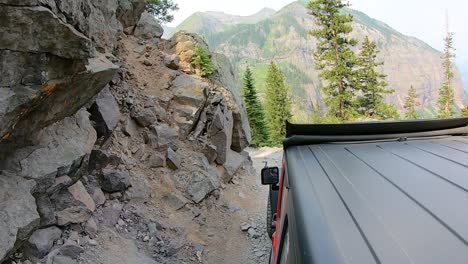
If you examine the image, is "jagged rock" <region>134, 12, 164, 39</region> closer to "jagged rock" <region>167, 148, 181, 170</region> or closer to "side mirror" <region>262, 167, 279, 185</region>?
"jagged rock" <region>167, 148, 181, 170</region>

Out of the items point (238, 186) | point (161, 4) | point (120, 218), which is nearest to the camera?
point (120, 218)

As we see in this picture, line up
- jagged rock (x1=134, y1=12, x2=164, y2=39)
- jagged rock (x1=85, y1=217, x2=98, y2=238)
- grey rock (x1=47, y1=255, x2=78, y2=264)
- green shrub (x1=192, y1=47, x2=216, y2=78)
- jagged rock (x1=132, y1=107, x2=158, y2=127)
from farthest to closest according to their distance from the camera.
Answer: jagged rock (x1=134, y1=12, x2=164, y2=39), green shrub (x1=192, y1=47, x2=216, y2=78), jagged rock (x1=132, y1=107, x2=158, y2=127), jagged rock (x1=85, y1=217, x2=98, y2=238), grey rock (x1=47, y1=255, x2=78, y2=264)

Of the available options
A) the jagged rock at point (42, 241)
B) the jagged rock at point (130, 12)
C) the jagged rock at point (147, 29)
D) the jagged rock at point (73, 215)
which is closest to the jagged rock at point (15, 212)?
the jagged rock at point (42, 241)

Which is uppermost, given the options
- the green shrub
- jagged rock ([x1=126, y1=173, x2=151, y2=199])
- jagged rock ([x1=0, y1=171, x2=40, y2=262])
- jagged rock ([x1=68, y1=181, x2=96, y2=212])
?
the green shrub

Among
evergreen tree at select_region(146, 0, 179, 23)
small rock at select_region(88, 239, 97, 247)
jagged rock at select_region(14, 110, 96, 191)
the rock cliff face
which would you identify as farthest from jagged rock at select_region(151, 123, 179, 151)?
evergreen tree at select_region(146, 0, 179, 23)

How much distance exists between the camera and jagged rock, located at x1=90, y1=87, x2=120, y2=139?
9.45 m

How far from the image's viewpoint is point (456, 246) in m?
1.79

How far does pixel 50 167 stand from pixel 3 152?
2.96ft

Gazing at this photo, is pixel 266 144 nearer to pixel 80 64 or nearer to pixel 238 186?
pixel 238 186

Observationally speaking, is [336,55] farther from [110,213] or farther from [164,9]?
[110,213]

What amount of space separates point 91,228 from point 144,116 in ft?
15.0

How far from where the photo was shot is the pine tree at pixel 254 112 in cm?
3425

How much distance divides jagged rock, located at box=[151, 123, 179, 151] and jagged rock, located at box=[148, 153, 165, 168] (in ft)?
1.48

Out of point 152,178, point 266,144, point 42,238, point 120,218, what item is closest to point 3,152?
point 42,238
